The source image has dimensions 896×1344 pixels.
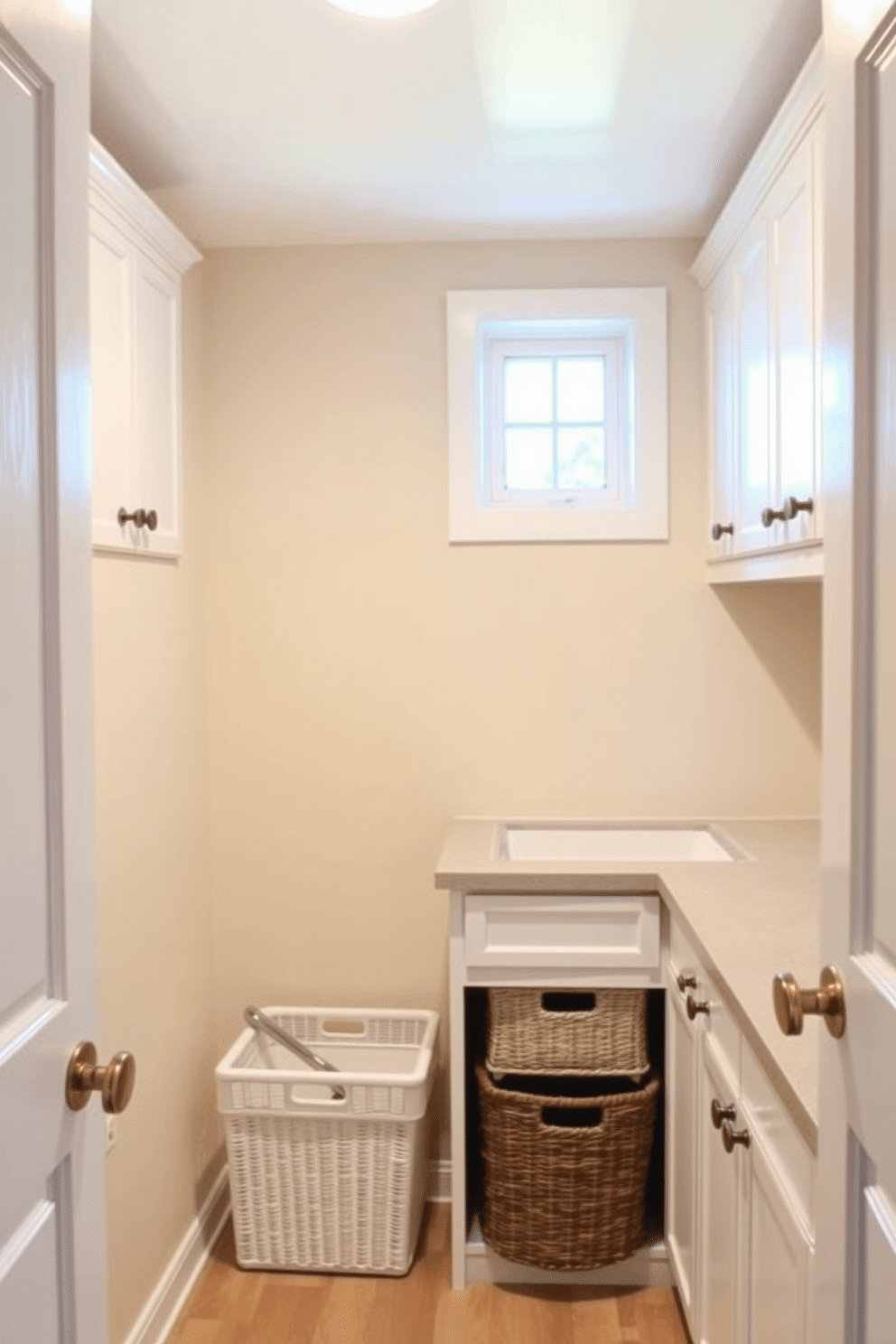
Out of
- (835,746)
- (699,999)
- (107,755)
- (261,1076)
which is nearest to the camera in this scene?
(835,746)

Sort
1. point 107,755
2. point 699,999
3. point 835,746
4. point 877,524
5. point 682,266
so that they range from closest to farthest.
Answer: point 877,524
point 835,746
point 699,999
point 107,755
point 682,266

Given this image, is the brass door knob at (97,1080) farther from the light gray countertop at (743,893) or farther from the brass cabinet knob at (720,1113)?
the brass cabinet knob at (720,1113)

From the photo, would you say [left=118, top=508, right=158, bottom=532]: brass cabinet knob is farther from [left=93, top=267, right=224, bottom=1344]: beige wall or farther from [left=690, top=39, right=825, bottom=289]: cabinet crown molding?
[left=690, top=39, right=825, bottom=289]: cabinet crown molding

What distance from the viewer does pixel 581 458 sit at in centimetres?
294

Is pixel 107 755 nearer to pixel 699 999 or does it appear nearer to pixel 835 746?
pixel 699 999

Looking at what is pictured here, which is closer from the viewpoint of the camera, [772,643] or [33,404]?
[33,404]

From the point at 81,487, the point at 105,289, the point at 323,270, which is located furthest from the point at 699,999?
the point at 323,270

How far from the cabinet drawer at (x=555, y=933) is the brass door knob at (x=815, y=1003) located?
1370mm

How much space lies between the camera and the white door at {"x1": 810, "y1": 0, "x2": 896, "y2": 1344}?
857 mm

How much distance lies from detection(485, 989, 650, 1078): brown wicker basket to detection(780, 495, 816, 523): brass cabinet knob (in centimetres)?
107

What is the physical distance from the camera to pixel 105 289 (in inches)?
81.4

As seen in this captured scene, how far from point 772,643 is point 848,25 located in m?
2.03

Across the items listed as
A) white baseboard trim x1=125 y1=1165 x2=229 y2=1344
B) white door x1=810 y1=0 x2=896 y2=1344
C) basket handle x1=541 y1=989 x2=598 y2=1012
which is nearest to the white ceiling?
white door x1=810 y1=0 x2=896 y2=1344

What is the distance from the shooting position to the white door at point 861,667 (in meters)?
0.86
